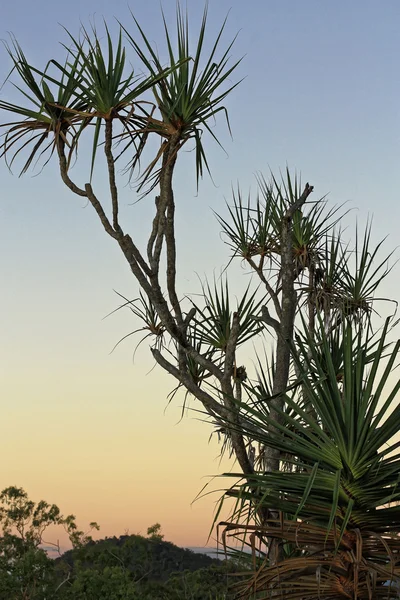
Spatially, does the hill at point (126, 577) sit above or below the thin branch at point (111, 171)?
below

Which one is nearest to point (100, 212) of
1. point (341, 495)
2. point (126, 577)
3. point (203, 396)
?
point (203, 396)

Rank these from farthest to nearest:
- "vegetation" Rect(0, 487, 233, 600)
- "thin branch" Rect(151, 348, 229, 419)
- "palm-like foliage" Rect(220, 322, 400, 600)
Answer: "vegetation" Rect(0, 487, 233, 600), "thin branch" Rect(151, 348, 229, 419), "palm-like foliage" Rect(220, 322, 400, 600)

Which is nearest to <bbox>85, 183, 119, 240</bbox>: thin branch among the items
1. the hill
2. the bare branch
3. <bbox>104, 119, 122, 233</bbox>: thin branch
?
<bbox>104, 119, 122, 233</bbox>: thin branch

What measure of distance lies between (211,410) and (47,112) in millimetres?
2130

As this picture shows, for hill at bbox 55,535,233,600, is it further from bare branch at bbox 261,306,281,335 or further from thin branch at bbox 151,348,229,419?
bare branch at bbox 261,306,281,335

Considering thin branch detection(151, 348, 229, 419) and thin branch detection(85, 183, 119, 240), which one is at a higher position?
thin branch detection(85, 183, 119, 240)

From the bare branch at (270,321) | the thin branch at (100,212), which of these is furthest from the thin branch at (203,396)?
the thin branch at (100,212)

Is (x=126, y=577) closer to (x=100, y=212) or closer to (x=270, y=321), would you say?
(x=270, y=321)

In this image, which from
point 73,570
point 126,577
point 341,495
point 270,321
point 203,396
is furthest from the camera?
point 73,570

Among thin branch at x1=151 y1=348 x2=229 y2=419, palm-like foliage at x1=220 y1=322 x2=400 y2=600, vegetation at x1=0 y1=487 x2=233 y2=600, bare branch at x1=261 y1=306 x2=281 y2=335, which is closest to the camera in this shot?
palm-like foliage at x1=220 y1=322 x2=400 y2=600

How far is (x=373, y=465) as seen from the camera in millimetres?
3303

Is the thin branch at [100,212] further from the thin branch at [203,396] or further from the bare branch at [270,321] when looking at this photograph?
the bare branch at [270,321]

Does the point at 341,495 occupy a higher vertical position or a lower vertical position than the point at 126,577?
lower

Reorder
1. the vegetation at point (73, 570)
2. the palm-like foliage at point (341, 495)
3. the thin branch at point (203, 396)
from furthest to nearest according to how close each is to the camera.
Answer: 1. the vegetation at point (73, 570)
2. the thin branch at point (203, 396)
3. the palm-like foliage at point (341, 495)
